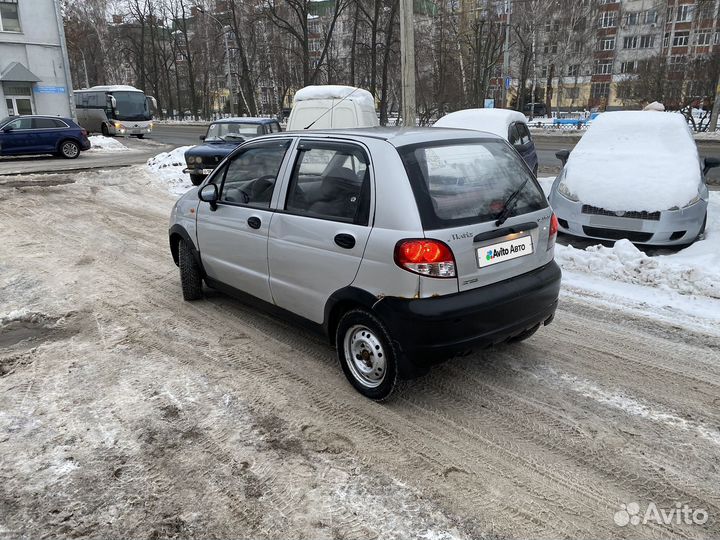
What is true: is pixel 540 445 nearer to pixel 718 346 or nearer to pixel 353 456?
pixel 353 456

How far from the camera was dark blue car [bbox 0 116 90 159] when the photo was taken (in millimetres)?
19234

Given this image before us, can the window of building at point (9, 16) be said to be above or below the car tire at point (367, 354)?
above

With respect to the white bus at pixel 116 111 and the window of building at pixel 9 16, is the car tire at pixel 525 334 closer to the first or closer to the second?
the window of building at pixel 9 16

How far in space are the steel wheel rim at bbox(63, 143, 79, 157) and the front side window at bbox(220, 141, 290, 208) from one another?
18.8 meters

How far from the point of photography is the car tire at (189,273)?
5344 mm

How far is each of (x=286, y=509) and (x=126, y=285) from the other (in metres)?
4.25

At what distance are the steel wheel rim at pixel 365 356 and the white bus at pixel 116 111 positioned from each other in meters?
32.4

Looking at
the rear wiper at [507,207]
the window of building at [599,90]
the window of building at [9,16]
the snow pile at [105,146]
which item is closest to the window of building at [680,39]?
the window of building at [599,90]

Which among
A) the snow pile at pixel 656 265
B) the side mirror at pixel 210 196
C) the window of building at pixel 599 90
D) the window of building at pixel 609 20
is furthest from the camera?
the window of building at pixel 599 90

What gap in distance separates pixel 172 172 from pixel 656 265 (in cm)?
1328

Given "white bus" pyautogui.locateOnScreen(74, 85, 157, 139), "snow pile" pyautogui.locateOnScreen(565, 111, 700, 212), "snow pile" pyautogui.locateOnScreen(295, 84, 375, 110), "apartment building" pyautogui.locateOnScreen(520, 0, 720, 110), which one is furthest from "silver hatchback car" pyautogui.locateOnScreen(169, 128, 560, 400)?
"apartment building" pyautogui.locateOnScreen(520, 0, 720, 110)

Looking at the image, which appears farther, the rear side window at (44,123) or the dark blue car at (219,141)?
the rear side window at (44,123)

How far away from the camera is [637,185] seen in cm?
708

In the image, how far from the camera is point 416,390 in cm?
381
